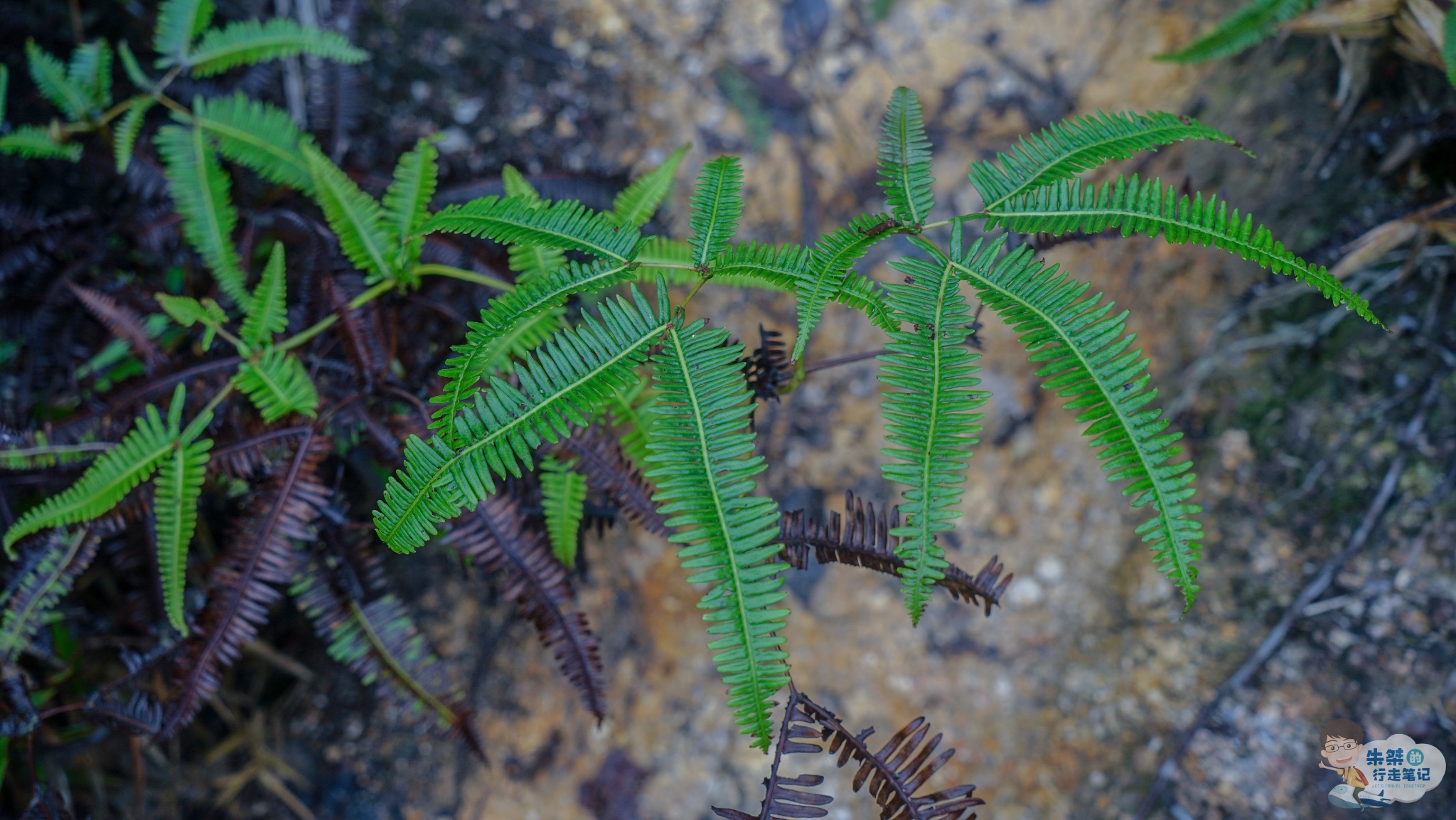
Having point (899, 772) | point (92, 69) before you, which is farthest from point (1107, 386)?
point (92, 69)

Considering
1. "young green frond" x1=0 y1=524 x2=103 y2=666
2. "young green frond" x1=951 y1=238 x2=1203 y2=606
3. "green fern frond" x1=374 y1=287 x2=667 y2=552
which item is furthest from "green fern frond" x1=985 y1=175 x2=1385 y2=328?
"young green frond" x1=0 y1=524 x2=103 y2=666

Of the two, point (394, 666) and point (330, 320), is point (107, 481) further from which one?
point (394, 666)

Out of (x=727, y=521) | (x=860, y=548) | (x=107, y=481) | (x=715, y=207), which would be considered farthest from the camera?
(x=107, y=481)

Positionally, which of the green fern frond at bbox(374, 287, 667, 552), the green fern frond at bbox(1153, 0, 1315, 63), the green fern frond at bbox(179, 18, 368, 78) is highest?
the green fern frond at bbox(1153, 0, 1315, 63)

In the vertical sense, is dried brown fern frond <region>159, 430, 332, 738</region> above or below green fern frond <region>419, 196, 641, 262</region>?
below

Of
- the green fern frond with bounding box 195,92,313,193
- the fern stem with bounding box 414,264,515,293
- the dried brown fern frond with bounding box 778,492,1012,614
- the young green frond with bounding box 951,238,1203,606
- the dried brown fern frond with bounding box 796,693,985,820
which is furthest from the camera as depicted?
the green fern frond with bounding box 195,92,313,193

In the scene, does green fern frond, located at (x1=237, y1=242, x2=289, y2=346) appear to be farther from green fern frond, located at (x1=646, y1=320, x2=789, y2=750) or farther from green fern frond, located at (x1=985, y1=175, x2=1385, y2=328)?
green fern frond, located at (x1=985, y1=175, x2=1385, y2=328)

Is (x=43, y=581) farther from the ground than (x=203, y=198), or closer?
closer
